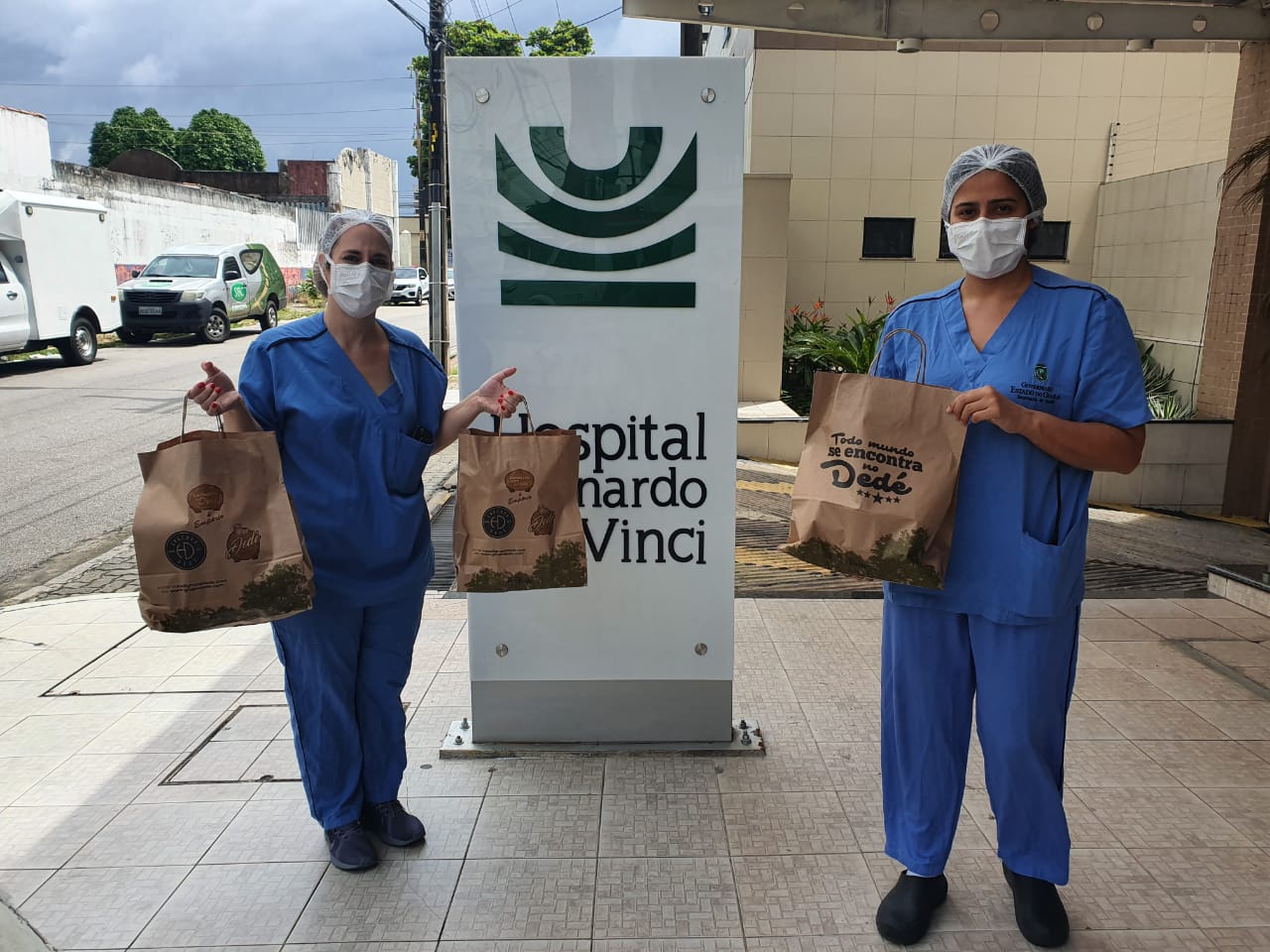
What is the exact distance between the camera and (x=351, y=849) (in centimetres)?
278

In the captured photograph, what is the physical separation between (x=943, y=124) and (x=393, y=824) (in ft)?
37.2

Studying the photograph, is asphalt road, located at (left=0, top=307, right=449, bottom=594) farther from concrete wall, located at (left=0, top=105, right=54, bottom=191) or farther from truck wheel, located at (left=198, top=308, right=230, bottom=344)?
concrete wall, located at (left=0, top=105, right=54, bottom=191)

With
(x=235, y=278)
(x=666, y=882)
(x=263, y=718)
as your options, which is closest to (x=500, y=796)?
(x=666, y=882)

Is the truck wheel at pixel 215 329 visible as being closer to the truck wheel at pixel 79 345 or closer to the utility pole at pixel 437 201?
the truck wheel at pixel 79 345

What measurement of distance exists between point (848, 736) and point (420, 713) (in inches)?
65.5

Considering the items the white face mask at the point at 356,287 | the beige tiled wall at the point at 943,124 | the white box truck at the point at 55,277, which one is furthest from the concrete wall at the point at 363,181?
the white face mask at the point at 356,287

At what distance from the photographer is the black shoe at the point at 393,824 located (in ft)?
9.39

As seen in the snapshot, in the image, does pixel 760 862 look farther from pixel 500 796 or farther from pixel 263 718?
pixel 263 718

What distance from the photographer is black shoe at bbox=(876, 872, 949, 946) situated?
2.44m

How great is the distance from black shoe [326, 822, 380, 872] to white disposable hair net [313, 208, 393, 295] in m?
1.57

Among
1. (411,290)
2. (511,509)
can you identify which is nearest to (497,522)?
(511,509)

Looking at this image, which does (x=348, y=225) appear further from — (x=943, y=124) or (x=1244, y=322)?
(x=943, y=124)

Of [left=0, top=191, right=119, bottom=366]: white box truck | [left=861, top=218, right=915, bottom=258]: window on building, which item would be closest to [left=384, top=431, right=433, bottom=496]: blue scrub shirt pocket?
[left=861, top=218, right=915, bottom=258]: window on building

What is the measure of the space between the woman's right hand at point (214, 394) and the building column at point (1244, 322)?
24.5ft
